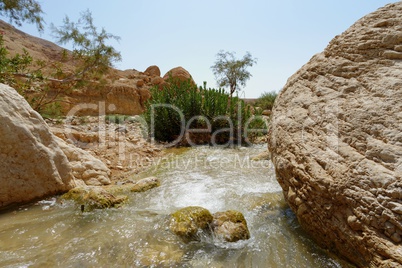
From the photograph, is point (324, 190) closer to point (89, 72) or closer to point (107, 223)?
point (107, 223)

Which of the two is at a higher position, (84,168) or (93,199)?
(84,168)

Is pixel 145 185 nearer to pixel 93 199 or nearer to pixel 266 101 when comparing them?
pixel 93 199

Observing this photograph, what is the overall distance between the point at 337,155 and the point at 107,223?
92.5 inches

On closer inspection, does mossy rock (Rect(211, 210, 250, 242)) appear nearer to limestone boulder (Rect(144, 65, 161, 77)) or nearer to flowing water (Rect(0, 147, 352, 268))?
flowing water (Rect(0, 147, 352, 268))

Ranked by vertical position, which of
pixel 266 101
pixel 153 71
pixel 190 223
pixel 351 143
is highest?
pixel 153 71

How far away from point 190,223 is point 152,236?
39 centimetres

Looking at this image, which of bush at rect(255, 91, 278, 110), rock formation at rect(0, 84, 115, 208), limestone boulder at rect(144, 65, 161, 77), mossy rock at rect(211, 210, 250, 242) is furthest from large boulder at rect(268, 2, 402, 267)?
limestone boulder at rect(144, 65, 161, 77)

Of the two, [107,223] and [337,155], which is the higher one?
[337,155]

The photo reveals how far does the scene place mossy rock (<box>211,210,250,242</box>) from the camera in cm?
226

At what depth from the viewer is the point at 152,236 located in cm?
230

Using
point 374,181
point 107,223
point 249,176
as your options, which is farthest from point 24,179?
point 374,181

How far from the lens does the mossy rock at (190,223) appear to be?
2.26 meters

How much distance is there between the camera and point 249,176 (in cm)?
422

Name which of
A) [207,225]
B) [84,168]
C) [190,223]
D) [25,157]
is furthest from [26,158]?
[207,225]
